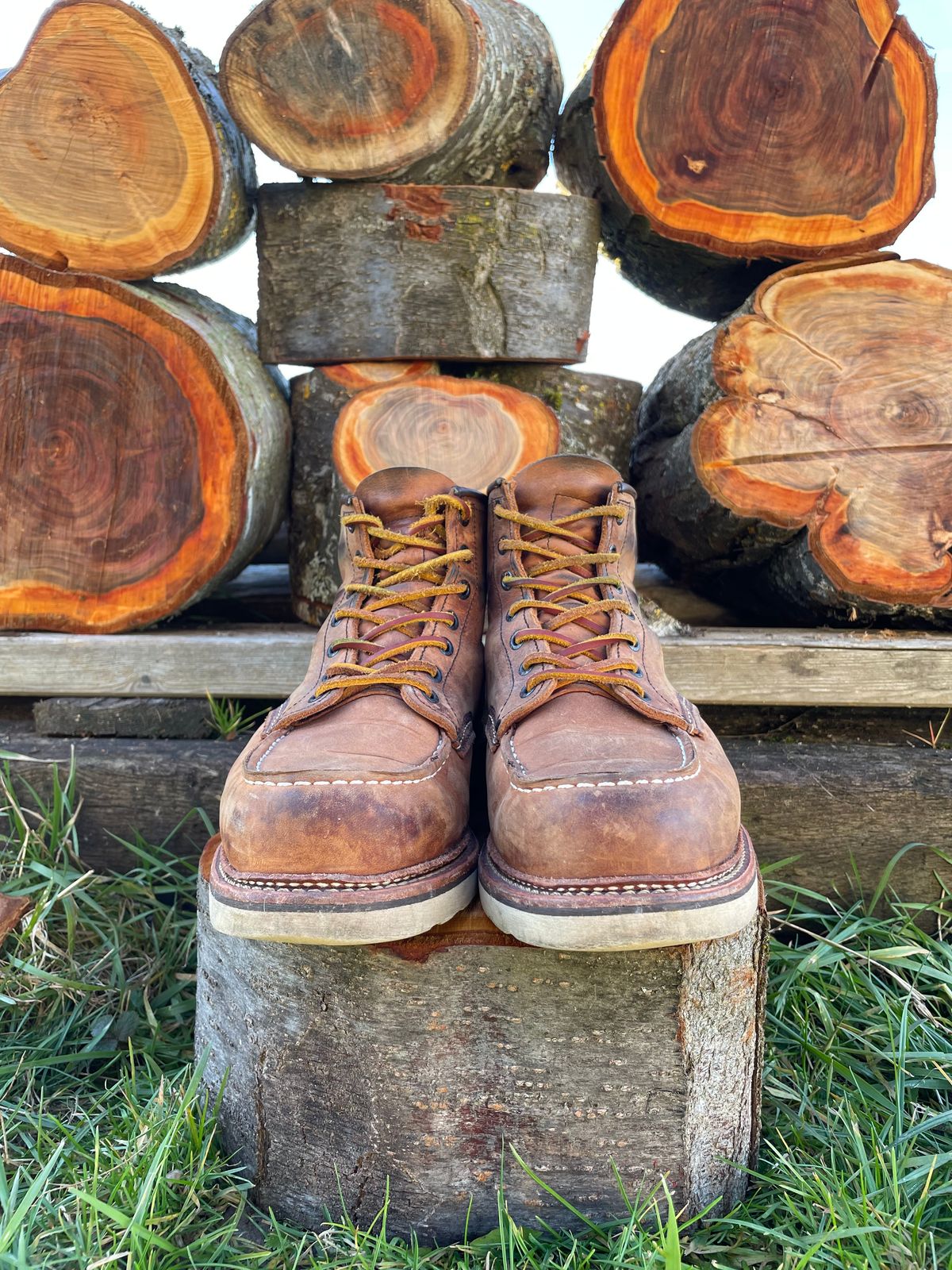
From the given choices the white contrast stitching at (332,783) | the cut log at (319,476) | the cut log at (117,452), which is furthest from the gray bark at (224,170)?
the white contrast stitching at (332,783)

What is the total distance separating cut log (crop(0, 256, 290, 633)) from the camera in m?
1.95

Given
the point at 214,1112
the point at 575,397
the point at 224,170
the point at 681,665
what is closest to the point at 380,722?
the point at 214,1112

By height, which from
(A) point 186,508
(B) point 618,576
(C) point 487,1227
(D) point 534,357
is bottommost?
(C) point 487,1227

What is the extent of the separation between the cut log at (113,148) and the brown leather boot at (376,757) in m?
0.84

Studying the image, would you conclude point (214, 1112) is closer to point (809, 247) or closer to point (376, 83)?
point (376, 83)

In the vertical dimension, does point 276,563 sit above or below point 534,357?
below

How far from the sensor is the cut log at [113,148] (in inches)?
71.4

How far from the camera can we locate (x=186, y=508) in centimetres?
199

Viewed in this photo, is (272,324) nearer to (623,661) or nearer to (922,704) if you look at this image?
(623,661)

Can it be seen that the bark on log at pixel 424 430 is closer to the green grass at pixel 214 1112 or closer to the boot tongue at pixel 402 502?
the boot tongue at pixel 402 502

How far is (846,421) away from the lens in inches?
76.4

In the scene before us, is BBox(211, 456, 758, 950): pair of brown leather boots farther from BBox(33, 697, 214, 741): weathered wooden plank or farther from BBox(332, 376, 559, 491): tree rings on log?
BBox(33, 697, 214, 741): weathered wooden plank

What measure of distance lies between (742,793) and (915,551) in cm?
64

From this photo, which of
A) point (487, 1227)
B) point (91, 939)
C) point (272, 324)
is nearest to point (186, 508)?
point (272, 324)
